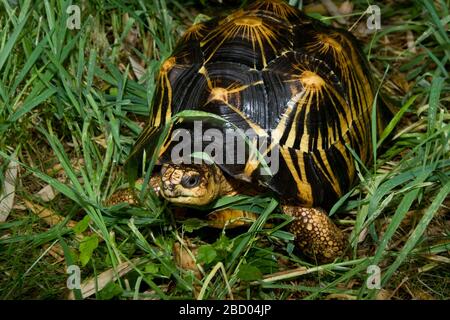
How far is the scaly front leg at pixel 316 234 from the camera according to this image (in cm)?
284

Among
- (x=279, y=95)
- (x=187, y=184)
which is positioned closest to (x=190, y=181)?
(x=187, y=184)

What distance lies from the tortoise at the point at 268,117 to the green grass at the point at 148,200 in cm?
12

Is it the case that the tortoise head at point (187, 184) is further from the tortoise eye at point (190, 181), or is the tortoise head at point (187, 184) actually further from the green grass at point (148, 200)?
the green grass at point (148, 200)

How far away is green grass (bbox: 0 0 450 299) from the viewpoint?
2.74m

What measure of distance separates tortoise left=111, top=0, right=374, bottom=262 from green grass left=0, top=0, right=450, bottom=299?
0.12m

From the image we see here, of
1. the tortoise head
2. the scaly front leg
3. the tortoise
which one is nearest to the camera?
the tortoise head

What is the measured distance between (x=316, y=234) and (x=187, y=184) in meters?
0.69

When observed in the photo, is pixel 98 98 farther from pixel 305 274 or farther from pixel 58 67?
pixel 305 274

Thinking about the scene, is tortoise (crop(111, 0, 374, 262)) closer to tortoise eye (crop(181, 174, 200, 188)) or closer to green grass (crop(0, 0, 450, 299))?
tortoise eye (crop(181, 174, 200, 188))

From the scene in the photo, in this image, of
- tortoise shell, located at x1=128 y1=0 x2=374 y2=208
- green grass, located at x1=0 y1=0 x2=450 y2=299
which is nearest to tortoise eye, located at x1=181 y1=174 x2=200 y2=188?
tortoise shell, located at x1=128 y1=0 x2=374 y2=208

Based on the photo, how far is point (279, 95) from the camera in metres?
2.81

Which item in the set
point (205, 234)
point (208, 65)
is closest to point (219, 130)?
point (208, 65)

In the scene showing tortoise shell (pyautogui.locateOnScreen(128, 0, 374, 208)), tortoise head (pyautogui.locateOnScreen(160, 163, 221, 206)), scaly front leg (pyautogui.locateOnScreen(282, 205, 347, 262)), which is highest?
tortoise shell (pyautogui.locateOnScreen(128, 0, 374, 208))

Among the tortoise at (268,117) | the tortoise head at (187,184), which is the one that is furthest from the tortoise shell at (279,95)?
the tortoise head at (187,184)
